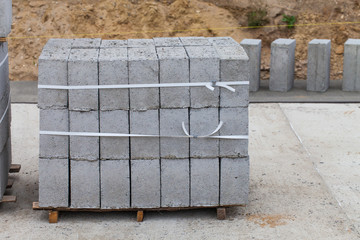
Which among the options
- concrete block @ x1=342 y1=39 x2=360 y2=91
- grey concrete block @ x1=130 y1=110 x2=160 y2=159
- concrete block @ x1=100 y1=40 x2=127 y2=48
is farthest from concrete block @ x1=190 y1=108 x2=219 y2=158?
concrete block @ x1=342 y1=39 x2=360 y2=91

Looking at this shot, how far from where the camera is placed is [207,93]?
7.62 m

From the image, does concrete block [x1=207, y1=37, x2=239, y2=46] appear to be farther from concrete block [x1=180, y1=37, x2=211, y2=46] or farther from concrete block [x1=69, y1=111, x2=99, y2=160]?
concrete block [x1=69, y1=111, x2=99, y2=160]

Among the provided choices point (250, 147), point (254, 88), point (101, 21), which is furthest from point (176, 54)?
point (101, 21)

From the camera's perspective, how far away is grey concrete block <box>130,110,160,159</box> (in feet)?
25.0

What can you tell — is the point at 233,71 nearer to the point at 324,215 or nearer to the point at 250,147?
the point at 324,215

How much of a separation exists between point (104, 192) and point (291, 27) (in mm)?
9284

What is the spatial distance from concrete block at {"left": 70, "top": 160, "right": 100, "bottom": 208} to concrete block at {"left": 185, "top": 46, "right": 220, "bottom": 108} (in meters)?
1.32

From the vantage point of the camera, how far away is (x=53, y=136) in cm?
761

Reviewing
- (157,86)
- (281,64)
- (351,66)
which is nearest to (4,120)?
(157,86)

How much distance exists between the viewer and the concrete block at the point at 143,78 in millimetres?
7512

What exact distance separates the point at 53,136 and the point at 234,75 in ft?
6.85

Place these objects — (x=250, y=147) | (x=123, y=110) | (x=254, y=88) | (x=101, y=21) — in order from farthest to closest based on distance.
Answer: (x=101, y=21) → (x=254, y=88) → (x=250, y=147) → (x=123, y=110)

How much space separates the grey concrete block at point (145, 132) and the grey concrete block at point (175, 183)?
0.18 m

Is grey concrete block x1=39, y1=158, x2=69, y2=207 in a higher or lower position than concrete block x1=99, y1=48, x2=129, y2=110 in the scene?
lower
